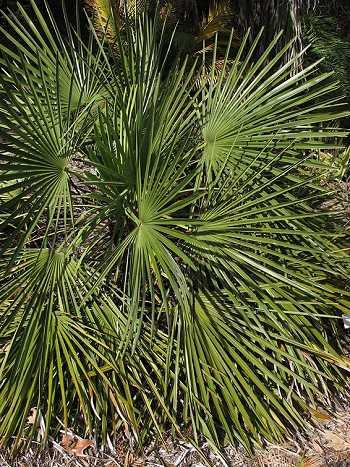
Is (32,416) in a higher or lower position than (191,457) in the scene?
higher

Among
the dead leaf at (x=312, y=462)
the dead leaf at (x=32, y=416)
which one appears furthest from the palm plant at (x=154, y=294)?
the dead leaf at (x=312, y=462)

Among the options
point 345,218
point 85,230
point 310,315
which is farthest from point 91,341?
point 345,218

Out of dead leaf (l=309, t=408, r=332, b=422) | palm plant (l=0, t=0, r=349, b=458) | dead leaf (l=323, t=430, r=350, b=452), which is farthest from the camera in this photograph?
dead leaf (l=309, t=408, r=332, b=422)

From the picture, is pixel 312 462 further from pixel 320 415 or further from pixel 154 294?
pixel 154 294

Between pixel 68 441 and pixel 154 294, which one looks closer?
pixel 154 294

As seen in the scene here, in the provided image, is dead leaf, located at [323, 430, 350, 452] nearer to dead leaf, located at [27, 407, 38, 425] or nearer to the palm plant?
the palm plant

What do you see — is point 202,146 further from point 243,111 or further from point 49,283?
point 49,283

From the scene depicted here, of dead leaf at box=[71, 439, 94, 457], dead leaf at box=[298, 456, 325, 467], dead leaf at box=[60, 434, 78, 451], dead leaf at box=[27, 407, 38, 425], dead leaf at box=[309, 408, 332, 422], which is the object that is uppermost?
dead leaf at box=[27, 407, 38, 425]

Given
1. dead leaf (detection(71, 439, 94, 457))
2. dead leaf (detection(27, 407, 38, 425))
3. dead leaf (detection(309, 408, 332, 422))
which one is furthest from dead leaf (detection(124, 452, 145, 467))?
dead leaf (detection(309, 408, 332, 422))

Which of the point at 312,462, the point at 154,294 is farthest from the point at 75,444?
the point at 312,462

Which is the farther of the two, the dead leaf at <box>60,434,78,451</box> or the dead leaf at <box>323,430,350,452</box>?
the dead leaf at <box>323,430,350,452</box>

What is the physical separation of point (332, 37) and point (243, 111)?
2978 millimetres

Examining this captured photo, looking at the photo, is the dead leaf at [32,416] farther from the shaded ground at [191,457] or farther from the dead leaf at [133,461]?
the dead leaf at [133,461]

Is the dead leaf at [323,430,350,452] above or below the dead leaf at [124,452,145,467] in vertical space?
below
